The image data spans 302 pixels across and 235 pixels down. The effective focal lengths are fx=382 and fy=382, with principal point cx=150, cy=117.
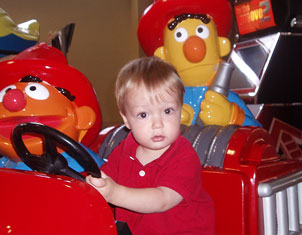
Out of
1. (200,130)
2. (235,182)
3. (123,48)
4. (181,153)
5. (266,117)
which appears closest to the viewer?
(181,153)

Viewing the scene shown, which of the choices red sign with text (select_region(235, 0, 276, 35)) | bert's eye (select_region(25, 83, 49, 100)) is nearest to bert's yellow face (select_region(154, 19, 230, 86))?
bert's eye (select_region(25, 83, 49, 100))

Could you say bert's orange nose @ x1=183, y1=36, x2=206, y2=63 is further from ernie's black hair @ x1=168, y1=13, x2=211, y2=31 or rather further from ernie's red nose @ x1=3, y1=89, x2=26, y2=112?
ernie's red nose @ x1=3, y1=89, x2=26, y2=112

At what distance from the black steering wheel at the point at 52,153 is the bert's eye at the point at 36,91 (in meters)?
0.44

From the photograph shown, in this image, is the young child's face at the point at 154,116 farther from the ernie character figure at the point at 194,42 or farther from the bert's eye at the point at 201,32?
the bert's eye at the point at 201,32

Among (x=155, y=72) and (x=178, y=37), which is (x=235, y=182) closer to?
(x=155, y=72)

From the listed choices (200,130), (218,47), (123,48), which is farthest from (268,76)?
(123,48)

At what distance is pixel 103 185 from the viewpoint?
2.88ft

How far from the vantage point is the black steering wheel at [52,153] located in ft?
2.82

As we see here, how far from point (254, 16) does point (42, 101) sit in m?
2.72

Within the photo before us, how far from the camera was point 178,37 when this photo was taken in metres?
1.84

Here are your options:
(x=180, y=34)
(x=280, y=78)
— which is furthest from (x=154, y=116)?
(x=280, y=78)

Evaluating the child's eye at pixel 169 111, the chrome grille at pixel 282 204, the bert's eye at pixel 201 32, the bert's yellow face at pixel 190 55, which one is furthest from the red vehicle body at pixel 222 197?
the bert's eye at pixel 201 32

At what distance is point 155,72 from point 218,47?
0.95 m

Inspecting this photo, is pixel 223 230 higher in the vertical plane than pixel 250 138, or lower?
lower
